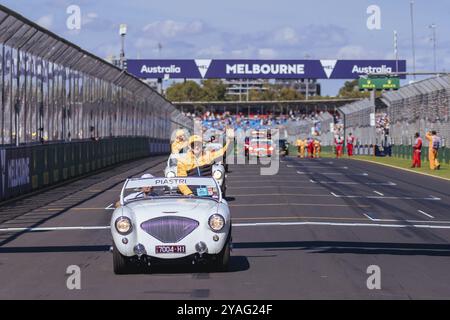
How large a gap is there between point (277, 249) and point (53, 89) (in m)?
22.8

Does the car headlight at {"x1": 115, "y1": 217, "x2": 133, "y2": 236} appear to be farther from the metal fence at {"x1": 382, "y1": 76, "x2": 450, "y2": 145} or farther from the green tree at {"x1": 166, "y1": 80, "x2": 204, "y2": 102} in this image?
the green tree at {"x1": 166, "y1": 80, "x2": 204, "y2": 102}

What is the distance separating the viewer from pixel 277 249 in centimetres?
1642

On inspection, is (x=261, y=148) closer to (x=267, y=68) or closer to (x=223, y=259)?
(x=267, y=68)

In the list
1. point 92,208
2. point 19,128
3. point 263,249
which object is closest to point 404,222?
point 263,249

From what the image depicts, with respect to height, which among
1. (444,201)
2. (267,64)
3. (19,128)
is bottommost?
(444,201)

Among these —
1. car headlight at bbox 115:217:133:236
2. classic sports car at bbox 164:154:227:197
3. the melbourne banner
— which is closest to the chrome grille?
car headlight at bbox 115:217:133:236

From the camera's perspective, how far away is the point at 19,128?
3103 centimetres

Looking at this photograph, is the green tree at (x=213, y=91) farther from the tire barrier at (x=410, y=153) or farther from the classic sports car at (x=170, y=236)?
the classic sports car at (x=170, y=236)

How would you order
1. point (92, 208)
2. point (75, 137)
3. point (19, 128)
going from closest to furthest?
point (92, 208) → point (19, 128) → point (75, 137)

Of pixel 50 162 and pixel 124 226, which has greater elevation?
pixel 50 162

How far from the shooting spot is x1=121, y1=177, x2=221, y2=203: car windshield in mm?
14594

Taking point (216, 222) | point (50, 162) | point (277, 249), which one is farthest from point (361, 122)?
point (216, 222)

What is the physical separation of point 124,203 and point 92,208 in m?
11.6
